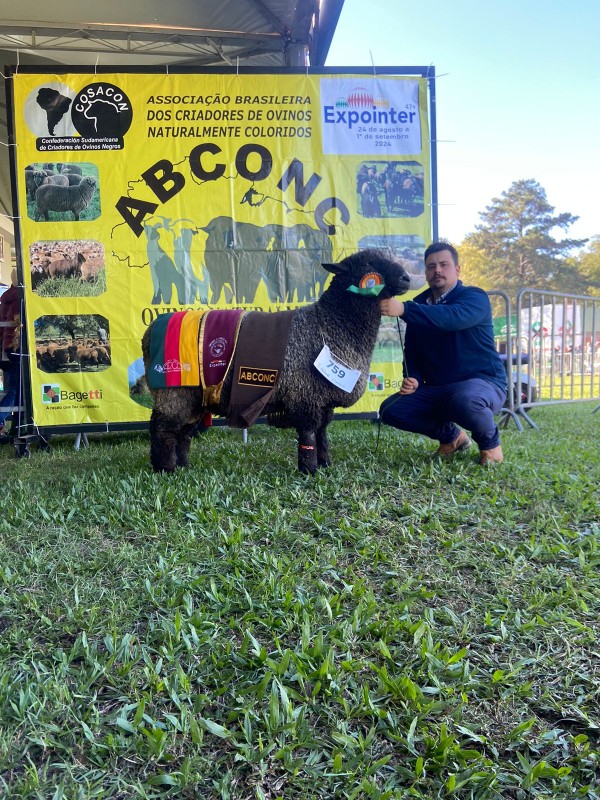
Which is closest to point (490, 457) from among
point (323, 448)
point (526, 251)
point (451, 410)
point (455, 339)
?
point (451, 410)

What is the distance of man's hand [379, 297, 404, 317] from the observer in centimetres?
356

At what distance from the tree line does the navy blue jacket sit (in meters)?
32.2

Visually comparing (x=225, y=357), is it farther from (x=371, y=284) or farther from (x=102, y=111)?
(x=102, y=111)

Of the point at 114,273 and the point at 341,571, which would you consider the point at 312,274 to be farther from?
the point at 341,571

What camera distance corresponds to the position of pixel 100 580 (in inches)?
86.8

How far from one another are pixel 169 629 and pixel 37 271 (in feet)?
14.0

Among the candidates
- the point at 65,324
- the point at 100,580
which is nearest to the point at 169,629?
the point at 100,580

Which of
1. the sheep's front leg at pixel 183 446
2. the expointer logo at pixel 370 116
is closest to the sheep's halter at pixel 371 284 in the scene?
the sheep's front leg at pixel 183 446

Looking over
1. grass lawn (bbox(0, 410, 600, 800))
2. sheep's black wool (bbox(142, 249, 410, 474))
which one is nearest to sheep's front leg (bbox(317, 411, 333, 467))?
sheep's black wool (bbox(142, 249, 410, 474))

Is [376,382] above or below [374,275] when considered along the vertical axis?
below

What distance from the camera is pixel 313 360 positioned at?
3600 millimetres

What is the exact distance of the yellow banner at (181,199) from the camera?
5.05 meters

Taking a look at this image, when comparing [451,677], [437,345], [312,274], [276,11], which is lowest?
[451,677]

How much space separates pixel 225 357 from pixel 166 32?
7.04 m
